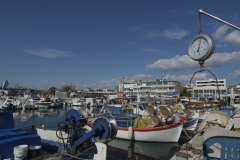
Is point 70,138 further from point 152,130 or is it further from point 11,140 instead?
point 152,130

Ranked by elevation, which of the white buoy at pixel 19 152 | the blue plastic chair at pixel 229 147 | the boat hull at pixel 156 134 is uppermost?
the blue plastic chair at pixel 229 147

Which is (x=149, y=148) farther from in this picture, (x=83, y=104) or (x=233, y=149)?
(x=83, y=104)

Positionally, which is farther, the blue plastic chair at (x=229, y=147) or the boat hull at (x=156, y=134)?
the boat hull at (x=156, y=134)

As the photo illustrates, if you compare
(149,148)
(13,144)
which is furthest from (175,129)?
(13,144)

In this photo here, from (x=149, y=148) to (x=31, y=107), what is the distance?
43018 millimetres

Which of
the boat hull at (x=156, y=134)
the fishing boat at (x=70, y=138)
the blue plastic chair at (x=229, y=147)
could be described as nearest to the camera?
the blue plastic chair at (x=229, y=147)

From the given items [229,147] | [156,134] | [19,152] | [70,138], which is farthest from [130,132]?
[229,147]

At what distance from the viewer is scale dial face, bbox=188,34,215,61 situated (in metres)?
7.80

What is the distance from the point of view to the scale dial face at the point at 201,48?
7.80 m

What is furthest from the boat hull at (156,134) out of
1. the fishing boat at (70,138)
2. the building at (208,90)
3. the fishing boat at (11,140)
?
the building at (208,90)

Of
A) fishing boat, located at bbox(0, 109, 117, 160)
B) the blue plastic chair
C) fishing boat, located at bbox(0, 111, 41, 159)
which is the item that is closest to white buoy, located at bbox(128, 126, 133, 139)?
fishing boat, located at bbox(0, 109, 117, 160)

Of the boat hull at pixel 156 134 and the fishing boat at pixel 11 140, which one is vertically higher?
the fishing boat at pixel 11 140

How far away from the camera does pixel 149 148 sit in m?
16.5

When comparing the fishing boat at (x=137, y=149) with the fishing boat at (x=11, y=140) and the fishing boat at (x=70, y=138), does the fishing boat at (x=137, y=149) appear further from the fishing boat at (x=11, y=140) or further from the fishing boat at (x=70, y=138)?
the fishing boat at (x=11, y=140)
